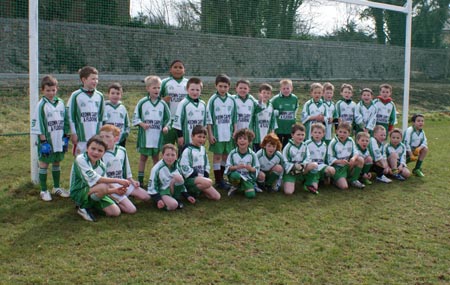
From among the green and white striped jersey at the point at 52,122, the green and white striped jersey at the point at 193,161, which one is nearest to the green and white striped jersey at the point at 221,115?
the green and white striped jersey at the point at 193,161

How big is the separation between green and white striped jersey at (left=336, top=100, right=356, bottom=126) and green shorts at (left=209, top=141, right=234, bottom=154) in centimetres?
216

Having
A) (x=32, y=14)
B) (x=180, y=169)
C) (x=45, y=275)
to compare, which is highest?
(x=32, y=14)

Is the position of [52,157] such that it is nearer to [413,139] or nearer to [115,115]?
[115,115]

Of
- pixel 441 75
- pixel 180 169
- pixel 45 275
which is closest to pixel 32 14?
pixel 180 169

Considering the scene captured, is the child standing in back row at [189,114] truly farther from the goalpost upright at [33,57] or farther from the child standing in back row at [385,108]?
the child standing in back row at [385,108]

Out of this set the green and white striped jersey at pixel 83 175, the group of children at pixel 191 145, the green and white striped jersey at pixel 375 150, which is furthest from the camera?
the green and white striped jersey at pixel 375 150

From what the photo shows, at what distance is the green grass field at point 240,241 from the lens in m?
3.40

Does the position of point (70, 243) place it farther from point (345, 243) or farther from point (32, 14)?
point (32, 14)

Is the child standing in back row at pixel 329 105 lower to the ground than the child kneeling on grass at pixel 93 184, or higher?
higher

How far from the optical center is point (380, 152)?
6.63m

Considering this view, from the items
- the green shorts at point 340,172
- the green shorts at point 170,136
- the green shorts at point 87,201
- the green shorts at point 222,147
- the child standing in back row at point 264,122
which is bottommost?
the green shorts at point 87,201

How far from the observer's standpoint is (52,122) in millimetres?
5328

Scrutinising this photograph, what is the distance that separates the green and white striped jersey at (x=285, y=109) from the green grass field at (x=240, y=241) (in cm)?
127

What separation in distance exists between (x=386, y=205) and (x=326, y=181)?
1067 millimetres
